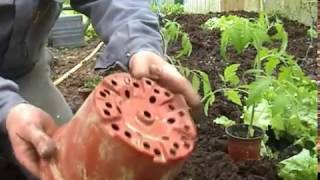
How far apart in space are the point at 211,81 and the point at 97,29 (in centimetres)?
155

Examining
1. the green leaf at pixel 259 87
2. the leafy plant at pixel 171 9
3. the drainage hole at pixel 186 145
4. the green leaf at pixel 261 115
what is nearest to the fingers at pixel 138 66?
the drainage hole at pixel 186 145

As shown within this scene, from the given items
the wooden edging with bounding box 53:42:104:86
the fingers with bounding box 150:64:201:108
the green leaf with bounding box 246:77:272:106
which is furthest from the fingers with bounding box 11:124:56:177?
the wooden edging with bounding box 53:42:104:86

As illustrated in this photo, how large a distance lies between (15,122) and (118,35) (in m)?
0.40

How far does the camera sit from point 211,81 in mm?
3189

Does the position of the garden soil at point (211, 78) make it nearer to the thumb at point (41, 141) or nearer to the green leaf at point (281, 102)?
the green leaf at point (281, 102)

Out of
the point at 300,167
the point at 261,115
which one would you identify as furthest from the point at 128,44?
the point at 261,115

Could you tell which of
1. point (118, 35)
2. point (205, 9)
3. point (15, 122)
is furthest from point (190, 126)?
point (205, 9)

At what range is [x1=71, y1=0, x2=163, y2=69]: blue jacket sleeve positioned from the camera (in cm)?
151

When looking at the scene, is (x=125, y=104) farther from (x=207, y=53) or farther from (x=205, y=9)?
(x=205, y=9)

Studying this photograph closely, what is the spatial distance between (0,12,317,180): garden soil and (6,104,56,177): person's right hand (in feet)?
1.20

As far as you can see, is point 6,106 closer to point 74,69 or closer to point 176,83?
point 176,83

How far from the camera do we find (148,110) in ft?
3.63

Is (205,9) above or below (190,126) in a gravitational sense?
below

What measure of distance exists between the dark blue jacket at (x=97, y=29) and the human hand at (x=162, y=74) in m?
0.06
